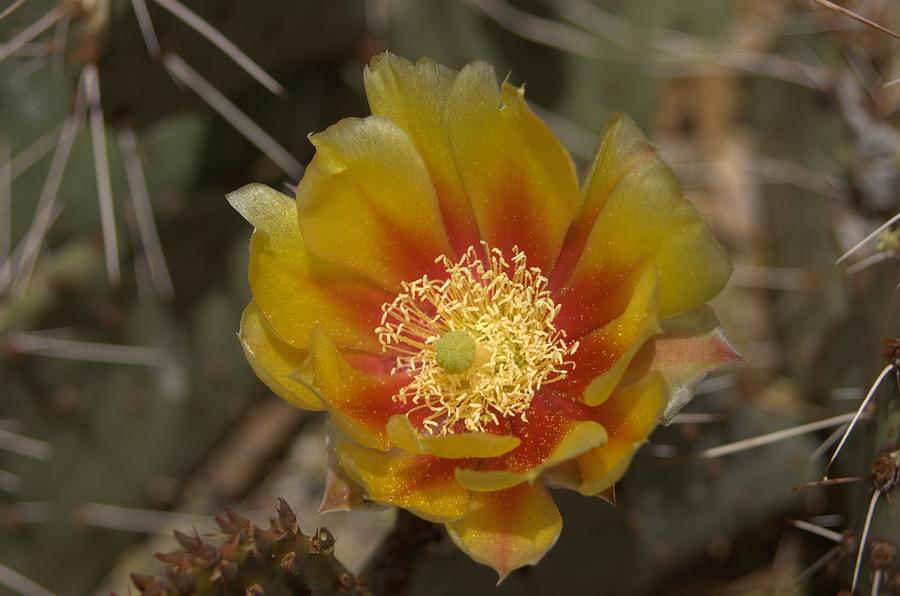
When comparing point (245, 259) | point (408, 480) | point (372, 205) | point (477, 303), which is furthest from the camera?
point (245, 259)

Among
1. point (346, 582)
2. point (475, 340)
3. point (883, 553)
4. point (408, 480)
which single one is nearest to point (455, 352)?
point (475, 340)

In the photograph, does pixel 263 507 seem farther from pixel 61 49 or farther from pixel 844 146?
pixel 844 146

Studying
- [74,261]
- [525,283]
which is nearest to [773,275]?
[525,283]

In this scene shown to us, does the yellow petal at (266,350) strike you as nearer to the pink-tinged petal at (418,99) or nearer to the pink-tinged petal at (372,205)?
the pink-tinged petal at (372,205)

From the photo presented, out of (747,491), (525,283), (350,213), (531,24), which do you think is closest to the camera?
(350,213)

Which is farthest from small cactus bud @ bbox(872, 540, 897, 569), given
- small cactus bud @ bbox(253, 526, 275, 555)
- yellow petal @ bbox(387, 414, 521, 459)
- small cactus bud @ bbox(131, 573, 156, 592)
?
small cactus bud @ bbox(131, 573, 156, 592)

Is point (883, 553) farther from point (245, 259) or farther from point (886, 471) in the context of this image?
point (245, 259)
